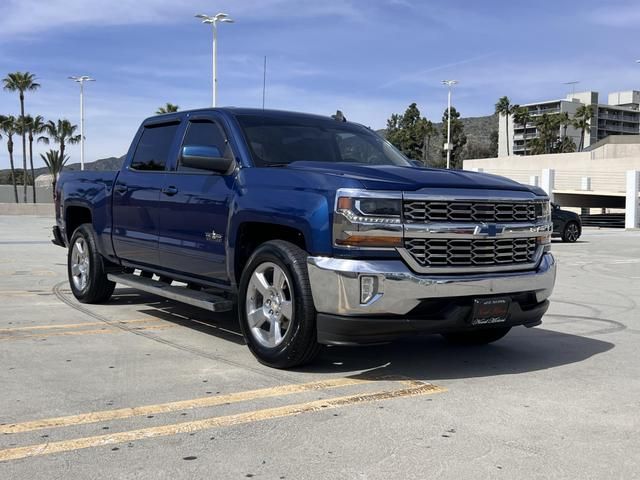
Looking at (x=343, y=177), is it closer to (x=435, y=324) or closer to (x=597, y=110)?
(x=435, y=324)

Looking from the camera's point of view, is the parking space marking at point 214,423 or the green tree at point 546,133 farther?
the green tree at point 546,133

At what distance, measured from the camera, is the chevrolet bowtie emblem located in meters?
5.22

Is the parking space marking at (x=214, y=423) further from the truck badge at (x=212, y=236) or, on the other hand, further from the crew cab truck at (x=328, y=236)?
the truck badge at (x=212, y=236)

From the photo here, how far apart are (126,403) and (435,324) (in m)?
2.09

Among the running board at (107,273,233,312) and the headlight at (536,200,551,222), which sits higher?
the headlight at (536,200,551,222)

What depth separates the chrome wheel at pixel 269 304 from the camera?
5.36 m

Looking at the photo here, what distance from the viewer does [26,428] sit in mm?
4062

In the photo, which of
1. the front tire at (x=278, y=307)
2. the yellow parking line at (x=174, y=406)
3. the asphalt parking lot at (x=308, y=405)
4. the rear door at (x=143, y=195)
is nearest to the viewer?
the asphalt parking lot at (x=308, y=405)

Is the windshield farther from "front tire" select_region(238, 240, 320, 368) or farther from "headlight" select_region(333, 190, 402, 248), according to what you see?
"headlight" select_region(333, 190, 402, 248)

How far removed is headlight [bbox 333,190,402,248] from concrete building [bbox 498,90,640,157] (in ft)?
480

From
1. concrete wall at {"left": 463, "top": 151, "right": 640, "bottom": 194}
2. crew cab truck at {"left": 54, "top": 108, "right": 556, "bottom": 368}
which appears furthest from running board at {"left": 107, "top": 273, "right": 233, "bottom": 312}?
concrete wall at {"left": 463, "top": 151, "right": 640, "bottom": 194}

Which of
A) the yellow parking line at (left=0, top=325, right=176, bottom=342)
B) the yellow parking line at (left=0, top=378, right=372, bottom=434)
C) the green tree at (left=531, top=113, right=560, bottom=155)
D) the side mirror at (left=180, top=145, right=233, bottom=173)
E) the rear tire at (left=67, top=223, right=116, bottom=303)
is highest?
the green tree at (left=531, top=113, right=560, bottom=155)

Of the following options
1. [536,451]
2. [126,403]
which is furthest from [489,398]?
[126,403]

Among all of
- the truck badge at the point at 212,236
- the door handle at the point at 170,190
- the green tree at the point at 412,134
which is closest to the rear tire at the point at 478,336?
the truck badge at the point at 212,236
